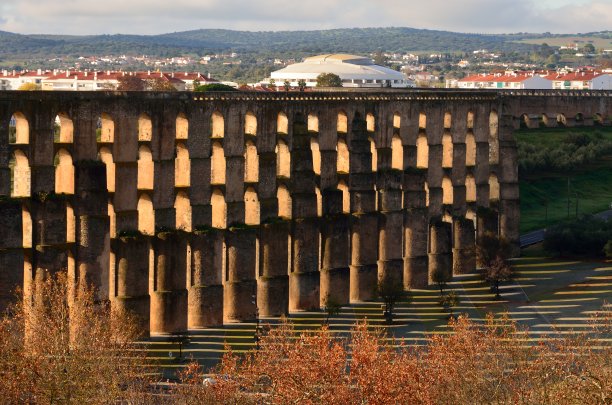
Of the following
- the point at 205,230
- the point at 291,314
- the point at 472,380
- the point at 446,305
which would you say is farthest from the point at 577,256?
the point at 472,380

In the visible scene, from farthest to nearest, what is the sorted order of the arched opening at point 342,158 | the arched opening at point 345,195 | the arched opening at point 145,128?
the arched opening at point 342,158 < the arched opening at point 345,195 < the arched opening at point 145,128

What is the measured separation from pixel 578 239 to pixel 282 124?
2151 cm

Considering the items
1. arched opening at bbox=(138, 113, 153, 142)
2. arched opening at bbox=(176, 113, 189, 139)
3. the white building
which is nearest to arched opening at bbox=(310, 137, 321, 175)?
arched opening at bbox=(176, 113, 189, 139)

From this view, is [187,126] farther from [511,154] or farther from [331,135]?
[511,154]

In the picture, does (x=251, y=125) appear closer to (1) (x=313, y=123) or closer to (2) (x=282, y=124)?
(2) (x=282, y=124)

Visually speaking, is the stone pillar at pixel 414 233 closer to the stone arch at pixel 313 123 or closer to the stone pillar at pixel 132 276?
the stone arch at pixel 313 123

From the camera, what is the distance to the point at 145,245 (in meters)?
65.9

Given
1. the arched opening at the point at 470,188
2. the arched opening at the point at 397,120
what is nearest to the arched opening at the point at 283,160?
the arched opening at the point at 397,120

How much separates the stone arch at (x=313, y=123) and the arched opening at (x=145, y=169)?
11.9 meters

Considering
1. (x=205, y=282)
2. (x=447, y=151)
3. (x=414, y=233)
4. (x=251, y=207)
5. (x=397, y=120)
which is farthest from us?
(x=447, y=151)

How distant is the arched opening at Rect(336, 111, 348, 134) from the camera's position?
78125mm

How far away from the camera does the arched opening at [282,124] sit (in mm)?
74188

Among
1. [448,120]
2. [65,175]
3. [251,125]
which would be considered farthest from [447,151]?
[65,175]

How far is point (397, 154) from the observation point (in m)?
82.9
